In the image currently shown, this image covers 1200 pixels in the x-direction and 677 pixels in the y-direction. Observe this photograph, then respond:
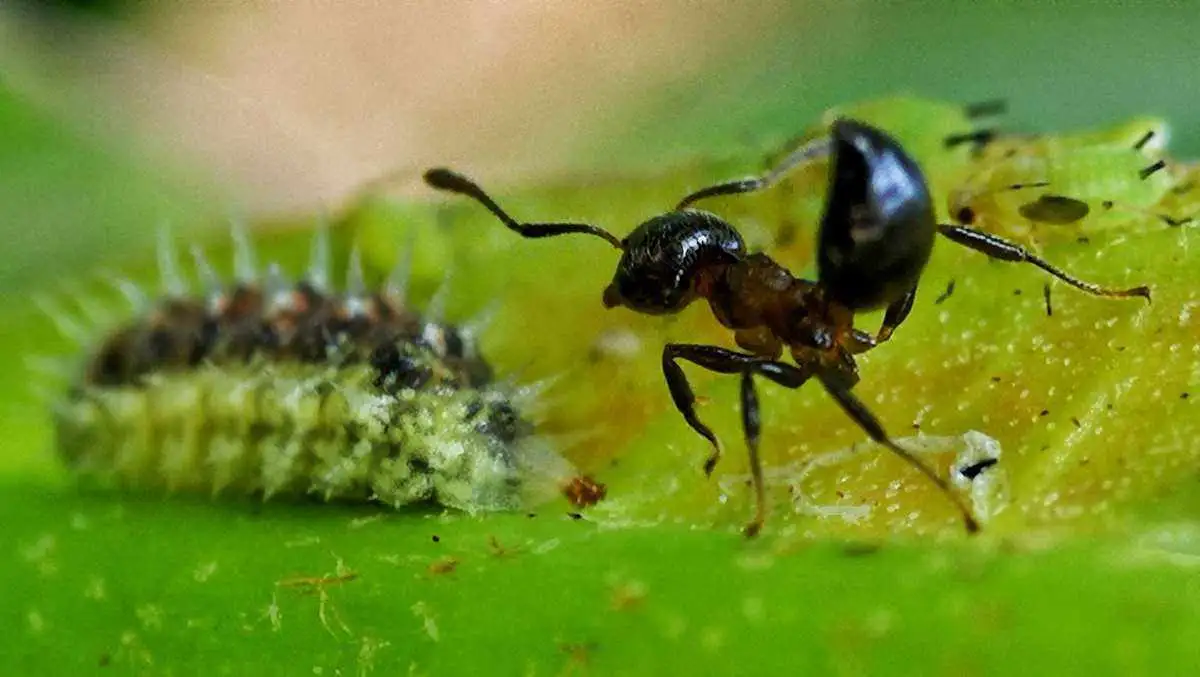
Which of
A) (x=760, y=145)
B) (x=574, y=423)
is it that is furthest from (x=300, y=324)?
(x=760, y=145)

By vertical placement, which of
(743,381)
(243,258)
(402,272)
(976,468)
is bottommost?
(976,468)

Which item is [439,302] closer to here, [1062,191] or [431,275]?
[431,275]

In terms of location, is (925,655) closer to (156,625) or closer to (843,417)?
(843,417)

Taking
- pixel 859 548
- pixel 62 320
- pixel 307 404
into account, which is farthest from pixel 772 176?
pixel 62 320

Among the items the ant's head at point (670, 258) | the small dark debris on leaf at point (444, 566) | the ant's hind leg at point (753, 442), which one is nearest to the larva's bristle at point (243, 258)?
the ant's head at point (670, 258)

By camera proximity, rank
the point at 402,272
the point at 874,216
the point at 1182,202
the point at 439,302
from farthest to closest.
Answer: the point at 402,272 → the point at 439,302 → the point at 1182,202 → the point at 874,216

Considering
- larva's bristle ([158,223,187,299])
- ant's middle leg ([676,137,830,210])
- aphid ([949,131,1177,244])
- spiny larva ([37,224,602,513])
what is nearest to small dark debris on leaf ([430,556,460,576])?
spiny larva ([37,224,602,513])
